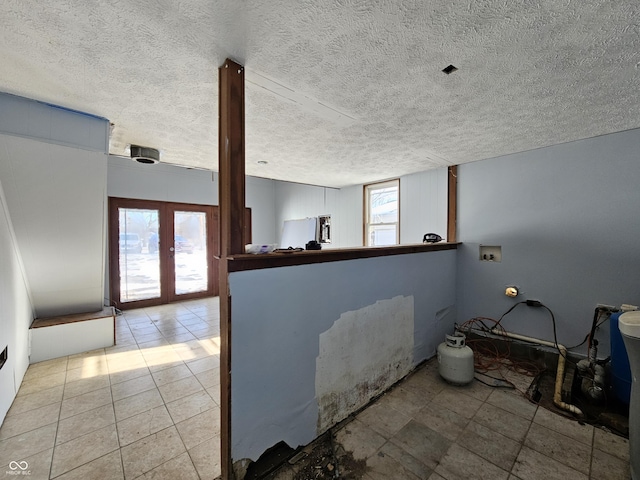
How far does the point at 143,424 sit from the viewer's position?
1.94 meters

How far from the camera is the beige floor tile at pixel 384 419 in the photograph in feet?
6.26

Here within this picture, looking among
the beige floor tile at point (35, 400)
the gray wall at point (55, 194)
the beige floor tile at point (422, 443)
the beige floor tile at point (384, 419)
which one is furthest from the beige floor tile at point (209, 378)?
the gray wall at point (55, 194)

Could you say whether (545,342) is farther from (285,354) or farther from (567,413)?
(285,354)

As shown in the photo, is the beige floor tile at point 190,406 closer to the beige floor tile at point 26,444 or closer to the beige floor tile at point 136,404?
the beige floor tile at point 136,404

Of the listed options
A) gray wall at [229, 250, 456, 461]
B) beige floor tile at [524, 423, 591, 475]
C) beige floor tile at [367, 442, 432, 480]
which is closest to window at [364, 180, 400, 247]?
gray wall at [229, 250, 456, 461]

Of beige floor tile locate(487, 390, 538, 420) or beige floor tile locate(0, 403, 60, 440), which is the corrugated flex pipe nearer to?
beige floor tile locate(487, 390, 538, 420)

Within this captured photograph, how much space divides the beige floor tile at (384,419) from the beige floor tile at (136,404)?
1.78 metres

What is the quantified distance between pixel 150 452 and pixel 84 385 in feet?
4.46

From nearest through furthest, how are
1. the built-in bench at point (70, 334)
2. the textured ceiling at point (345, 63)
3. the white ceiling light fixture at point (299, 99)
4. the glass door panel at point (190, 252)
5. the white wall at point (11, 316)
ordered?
1. the textured ceiling at point (345, 63)
2. the white ceiling light fixture at point (299, 99)
3. the white wall at point (11, 316)
4. the built-in bench at point (70, 334)
5. the glass door panel at point (190, 252)

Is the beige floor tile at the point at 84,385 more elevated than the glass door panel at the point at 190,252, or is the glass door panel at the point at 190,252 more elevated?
the glass door panel at the point at 190,252

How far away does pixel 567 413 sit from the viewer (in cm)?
208

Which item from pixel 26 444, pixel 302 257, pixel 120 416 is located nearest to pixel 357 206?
pixel 302 257

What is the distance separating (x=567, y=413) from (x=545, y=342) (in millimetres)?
892

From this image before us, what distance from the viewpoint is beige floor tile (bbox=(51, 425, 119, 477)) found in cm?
158
